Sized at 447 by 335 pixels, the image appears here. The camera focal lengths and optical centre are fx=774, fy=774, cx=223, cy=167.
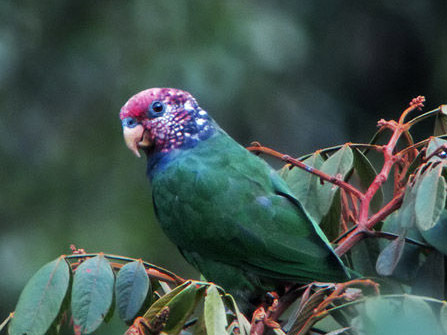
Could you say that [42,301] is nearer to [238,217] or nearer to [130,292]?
[130,292]

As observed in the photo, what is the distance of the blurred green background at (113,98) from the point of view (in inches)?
179

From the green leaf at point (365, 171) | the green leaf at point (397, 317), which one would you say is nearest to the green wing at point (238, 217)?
the green leaf at point (365, 171)

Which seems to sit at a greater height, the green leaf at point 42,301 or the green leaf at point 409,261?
the green leaf at point 42,301

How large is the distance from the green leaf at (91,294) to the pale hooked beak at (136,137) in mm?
912

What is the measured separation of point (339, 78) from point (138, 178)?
2114 millimetres

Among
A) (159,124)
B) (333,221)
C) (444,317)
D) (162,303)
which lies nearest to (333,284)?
(444,317)

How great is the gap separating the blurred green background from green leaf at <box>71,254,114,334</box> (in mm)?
2549

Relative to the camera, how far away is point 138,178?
468 cm

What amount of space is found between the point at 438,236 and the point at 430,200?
218 millimetres

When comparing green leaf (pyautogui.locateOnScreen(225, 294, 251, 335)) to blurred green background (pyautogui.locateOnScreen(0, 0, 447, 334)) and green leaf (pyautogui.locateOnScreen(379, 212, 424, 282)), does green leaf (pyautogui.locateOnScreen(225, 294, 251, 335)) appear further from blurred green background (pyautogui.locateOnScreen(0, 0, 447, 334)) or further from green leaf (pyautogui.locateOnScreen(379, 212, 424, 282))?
blurred green background (pyautogui.locateOnScreen(0, 0, 447, 334))

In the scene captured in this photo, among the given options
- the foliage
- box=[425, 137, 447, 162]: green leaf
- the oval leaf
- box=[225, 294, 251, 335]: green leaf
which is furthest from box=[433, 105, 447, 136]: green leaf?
box=[225, 294, 251, 335]: green leaf

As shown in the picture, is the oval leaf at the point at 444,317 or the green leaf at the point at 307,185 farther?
the green leaf at the point at 307,185

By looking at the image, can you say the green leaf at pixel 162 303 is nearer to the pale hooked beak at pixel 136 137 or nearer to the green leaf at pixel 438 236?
the green leaf at pixel 438 236

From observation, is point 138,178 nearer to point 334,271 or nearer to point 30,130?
point 30,130
